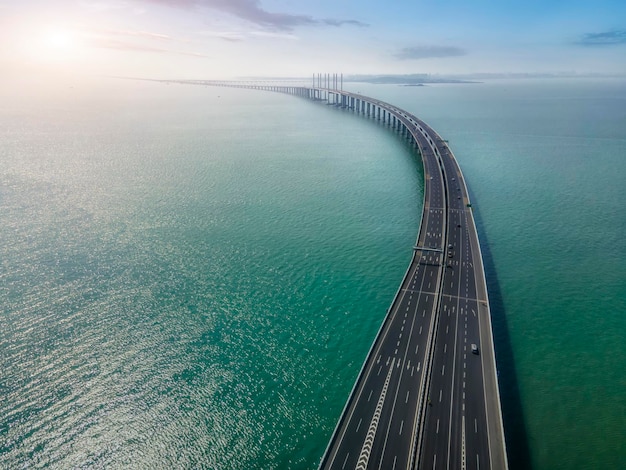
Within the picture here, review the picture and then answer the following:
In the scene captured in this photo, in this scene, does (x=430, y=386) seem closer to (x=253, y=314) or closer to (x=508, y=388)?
(x=508, y=388)

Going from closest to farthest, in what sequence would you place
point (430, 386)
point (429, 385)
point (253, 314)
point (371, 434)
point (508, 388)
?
point (371, 434), point (429, 385), point (430, 386), point (508, 388), point (253, 314)

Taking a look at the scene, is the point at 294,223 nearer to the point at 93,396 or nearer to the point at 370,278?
the point at 370,278

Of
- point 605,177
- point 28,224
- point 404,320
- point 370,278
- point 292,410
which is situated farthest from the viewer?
point 605,177

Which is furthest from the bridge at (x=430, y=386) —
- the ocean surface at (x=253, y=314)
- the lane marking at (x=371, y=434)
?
the ocean surface at (x=253, y=314)

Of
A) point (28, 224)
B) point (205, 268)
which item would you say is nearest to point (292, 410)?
point (205, 268)

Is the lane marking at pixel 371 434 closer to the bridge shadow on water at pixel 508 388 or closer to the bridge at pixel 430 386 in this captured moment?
the bridge at pixel 430 386

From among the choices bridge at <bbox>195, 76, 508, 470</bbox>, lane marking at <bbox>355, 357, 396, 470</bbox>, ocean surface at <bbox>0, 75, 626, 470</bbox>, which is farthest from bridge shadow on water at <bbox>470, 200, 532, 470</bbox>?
lane marking at <bbox>355, 357, 396, 470</bbox>

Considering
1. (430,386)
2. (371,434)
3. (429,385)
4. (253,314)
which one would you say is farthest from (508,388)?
(253,314)

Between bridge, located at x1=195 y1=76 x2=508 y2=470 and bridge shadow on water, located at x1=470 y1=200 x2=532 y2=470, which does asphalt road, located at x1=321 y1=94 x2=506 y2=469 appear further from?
bridge shadow on water, located at x1=470 y1=200 x2=532 y2=470
